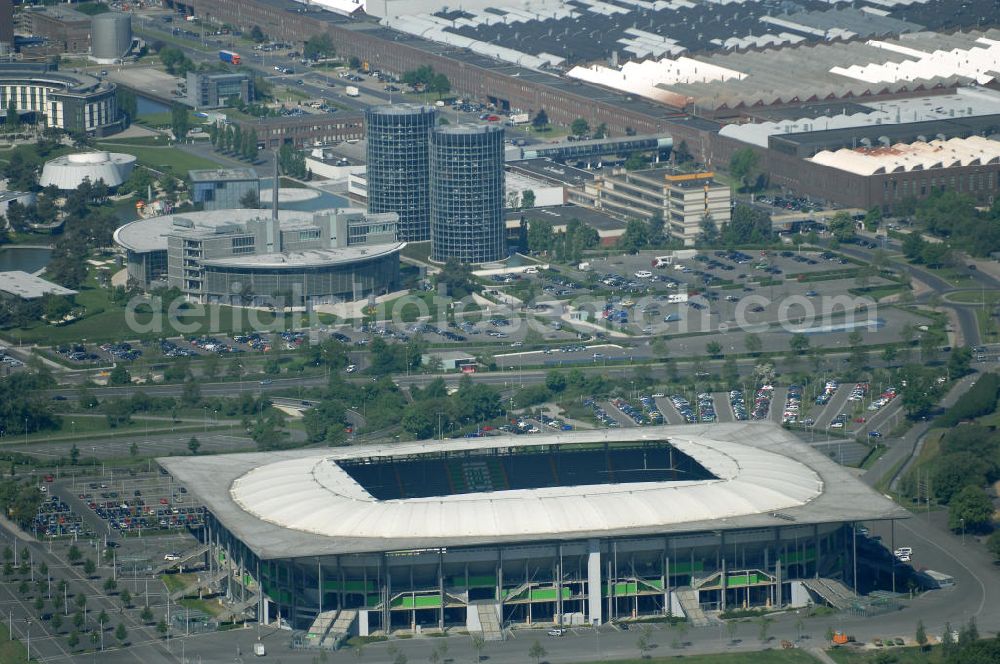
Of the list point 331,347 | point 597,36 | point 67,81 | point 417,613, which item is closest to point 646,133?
point 597,36

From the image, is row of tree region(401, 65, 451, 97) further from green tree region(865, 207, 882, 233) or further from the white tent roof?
the white tent roof

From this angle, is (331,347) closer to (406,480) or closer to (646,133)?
(406,480)

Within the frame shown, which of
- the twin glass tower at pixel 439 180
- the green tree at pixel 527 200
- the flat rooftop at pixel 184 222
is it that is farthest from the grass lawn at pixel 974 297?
the flat rooftop at pixel 184 222

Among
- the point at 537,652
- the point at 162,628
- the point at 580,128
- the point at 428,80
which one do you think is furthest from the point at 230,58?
the point at 537,652

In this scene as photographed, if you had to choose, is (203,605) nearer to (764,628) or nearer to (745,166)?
(764,628)

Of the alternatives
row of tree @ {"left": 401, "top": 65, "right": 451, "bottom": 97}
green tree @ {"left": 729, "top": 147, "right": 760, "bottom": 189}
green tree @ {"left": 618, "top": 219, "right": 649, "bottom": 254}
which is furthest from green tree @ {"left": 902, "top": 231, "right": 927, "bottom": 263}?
row of tree @ {"left": 401, "top": 65, "right": 451, "bottom": 97}

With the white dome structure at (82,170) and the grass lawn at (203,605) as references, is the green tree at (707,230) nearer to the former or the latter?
the white dome structure at (82,170)
